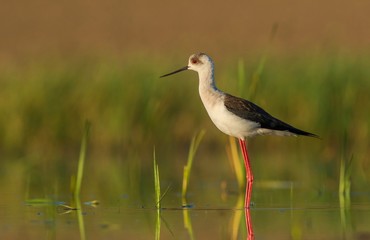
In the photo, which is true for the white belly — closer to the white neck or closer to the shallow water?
the white neck

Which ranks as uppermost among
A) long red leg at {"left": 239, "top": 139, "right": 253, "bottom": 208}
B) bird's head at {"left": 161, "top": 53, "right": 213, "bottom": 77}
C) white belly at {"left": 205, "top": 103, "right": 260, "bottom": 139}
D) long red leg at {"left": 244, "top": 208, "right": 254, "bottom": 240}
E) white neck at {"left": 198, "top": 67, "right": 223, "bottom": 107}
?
bird's head at {"left": 161, "top": 53, "right": 213, "bottom": 77}

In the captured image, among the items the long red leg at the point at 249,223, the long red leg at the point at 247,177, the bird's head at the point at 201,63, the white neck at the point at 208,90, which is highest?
the bird's head at the point at 201,63

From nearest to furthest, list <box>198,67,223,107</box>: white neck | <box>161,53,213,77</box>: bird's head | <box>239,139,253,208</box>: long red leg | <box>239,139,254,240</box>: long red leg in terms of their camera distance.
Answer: <box>239,139,254,240</box>: long red leg < <box>239,139,253,208</box>: long red leg < <box>198,67,223,107</box>: white neck < <box>161,53,213,77</box>: bird's head

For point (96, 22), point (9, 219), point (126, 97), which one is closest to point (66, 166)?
point (126, 97)

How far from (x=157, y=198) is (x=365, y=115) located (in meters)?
5.94

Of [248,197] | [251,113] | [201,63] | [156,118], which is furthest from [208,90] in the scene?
[156,118]

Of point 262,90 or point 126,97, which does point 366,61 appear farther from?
point 126,97

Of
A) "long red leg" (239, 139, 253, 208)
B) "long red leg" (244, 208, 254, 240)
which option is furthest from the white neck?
"long red leg" (244, 208, 254, 240)

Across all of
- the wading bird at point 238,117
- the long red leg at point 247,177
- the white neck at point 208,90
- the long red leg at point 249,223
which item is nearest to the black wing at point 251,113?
the wading bird at point 238,117

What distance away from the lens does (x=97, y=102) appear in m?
15.9

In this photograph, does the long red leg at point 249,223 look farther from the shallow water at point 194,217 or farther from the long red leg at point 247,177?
the long red leg at point 247,177

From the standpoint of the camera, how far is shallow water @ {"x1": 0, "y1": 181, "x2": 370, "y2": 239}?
830 centimetres

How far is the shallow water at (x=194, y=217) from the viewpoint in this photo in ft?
27.2

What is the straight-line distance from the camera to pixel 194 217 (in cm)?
930
